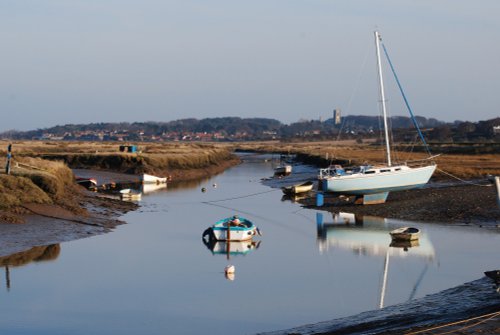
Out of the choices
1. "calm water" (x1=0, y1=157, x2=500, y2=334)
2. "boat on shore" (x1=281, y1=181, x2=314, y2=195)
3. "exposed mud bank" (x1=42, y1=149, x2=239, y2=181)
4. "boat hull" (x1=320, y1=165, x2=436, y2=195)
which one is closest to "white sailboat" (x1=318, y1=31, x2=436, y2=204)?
"boat hull" (x1=320, y1=165, x2=436, y2=195)

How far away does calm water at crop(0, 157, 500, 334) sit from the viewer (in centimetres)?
2233

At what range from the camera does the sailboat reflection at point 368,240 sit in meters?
33.3

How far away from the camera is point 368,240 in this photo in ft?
123

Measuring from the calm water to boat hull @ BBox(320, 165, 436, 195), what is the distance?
4.64 metres

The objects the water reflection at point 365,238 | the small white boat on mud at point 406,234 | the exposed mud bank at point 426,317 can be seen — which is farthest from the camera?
the small white boat on mud at point 406,234

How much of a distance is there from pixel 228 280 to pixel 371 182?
23.2 m

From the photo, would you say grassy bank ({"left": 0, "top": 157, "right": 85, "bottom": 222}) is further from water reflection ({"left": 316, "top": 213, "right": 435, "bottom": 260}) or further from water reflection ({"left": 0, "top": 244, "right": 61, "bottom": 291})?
water reflection ({"left": 316, "top": 213, "right": 435, "bottom": 260})

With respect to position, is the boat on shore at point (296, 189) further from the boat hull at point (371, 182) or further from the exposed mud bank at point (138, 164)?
the exposed mud bank at point (138, 164)

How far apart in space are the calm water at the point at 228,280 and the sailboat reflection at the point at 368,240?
5 centimetres

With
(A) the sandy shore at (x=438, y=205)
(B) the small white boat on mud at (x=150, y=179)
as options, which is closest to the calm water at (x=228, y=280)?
(A) the sandy shore at (x=438, y=205)

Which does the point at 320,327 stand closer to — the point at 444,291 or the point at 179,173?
the point at 444,291

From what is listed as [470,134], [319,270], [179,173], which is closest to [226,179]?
[179,173]

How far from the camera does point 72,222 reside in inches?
1555

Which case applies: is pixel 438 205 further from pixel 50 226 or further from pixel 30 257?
pixel 30 257
